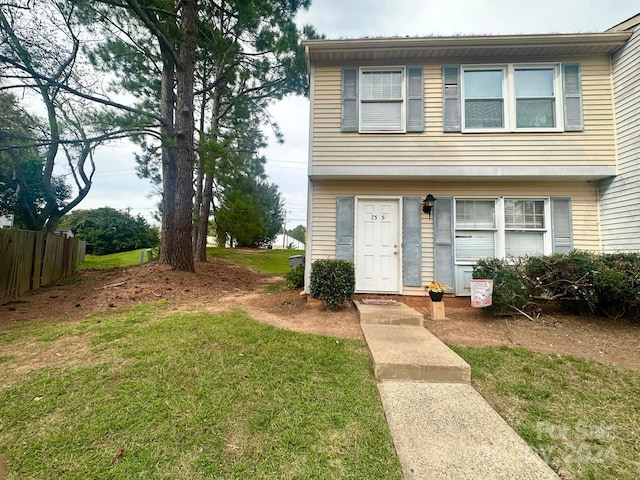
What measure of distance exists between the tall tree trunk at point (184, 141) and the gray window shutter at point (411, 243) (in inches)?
219

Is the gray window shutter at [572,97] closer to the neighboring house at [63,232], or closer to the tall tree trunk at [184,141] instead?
the tall tree trunk at [184,141]

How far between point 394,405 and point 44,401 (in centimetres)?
281

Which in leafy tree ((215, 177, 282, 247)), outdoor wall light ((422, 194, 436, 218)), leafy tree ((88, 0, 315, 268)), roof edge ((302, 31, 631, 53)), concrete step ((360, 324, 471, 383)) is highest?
leafy tree ((88, 0, 315, 268))

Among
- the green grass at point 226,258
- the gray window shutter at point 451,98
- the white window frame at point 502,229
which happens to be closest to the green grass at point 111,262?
the green grass at point 226,258

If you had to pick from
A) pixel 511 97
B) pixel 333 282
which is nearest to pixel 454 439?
pixel 333 282

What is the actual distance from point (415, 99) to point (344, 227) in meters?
3.10

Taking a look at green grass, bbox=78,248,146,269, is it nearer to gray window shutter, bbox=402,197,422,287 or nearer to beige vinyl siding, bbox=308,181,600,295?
beige vinyl siding, bbox=308,181,600,295

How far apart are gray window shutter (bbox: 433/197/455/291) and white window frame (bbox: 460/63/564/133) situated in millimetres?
1623

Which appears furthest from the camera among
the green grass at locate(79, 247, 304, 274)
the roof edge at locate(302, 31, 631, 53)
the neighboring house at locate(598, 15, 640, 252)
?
the green grass at locate(79, 247, 304, 274)

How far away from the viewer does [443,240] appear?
5.72 m

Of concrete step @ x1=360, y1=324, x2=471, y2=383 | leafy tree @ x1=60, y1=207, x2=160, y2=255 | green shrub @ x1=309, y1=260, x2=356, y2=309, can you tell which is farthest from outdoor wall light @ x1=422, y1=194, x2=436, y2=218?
leafy tree @ x1=60, y1=207, x2=160, y2=255

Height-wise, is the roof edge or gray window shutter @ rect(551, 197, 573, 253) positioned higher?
the roof edge

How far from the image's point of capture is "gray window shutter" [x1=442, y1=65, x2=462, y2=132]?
5.64 meters

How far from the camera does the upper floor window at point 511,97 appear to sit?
5.49 m
